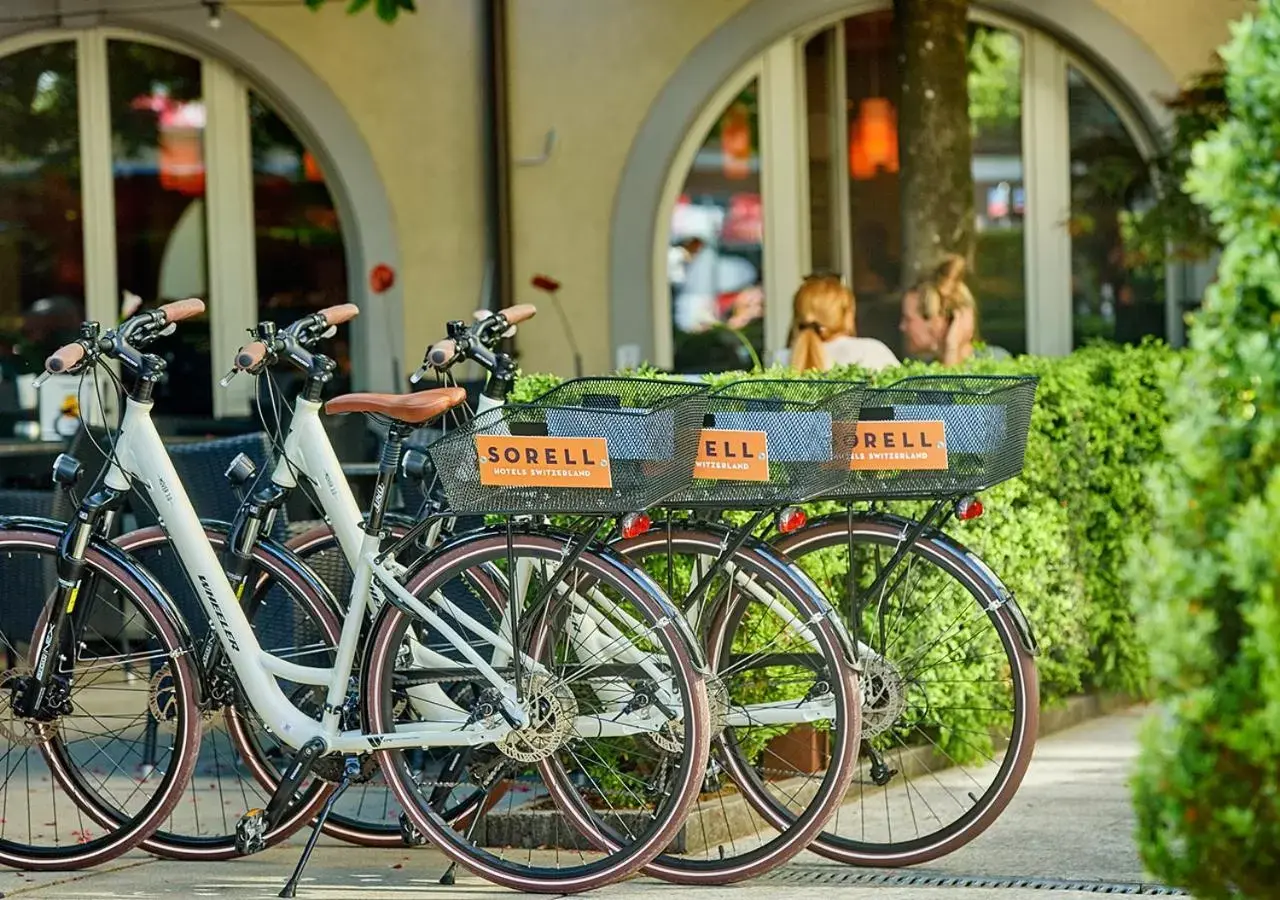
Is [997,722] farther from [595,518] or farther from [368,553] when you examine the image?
[368,553]

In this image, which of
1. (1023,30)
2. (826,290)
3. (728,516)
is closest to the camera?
(728,516)

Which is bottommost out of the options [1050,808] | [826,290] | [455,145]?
[1050,808]

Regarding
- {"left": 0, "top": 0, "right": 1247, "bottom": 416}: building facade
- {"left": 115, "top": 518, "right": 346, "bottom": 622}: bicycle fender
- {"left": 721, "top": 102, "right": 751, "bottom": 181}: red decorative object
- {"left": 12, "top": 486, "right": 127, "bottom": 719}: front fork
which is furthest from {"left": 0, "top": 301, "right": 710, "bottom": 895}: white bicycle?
{"left": 721, "top": 102, "right": 751, "bottom": 181}: red decorative object

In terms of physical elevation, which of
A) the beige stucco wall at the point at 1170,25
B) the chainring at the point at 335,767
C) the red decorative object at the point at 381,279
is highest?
the beige stucco wall at the point at 1170,25

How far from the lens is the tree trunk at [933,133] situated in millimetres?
8688

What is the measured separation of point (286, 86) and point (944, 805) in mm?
6248

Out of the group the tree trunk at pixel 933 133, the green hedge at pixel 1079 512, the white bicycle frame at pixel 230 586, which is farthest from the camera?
the tree trunk at pixel 933 133

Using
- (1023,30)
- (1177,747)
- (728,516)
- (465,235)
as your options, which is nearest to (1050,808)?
(728,516)

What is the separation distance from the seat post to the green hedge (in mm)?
1623

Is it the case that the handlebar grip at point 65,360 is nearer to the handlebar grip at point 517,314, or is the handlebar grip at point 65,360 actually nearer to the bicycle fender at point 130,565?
the bicycle fender at point 130,565

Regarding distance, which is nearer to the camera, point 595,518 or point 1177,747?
point 1177,747

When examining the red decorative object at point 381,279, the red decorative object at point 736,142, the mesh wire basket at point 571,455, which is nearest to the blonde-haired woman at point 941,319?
the red decorative object at point 381,279

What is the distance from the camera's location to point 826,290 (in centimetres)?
784

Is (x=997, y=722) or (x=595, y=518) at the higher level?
(x=595, y=518)
